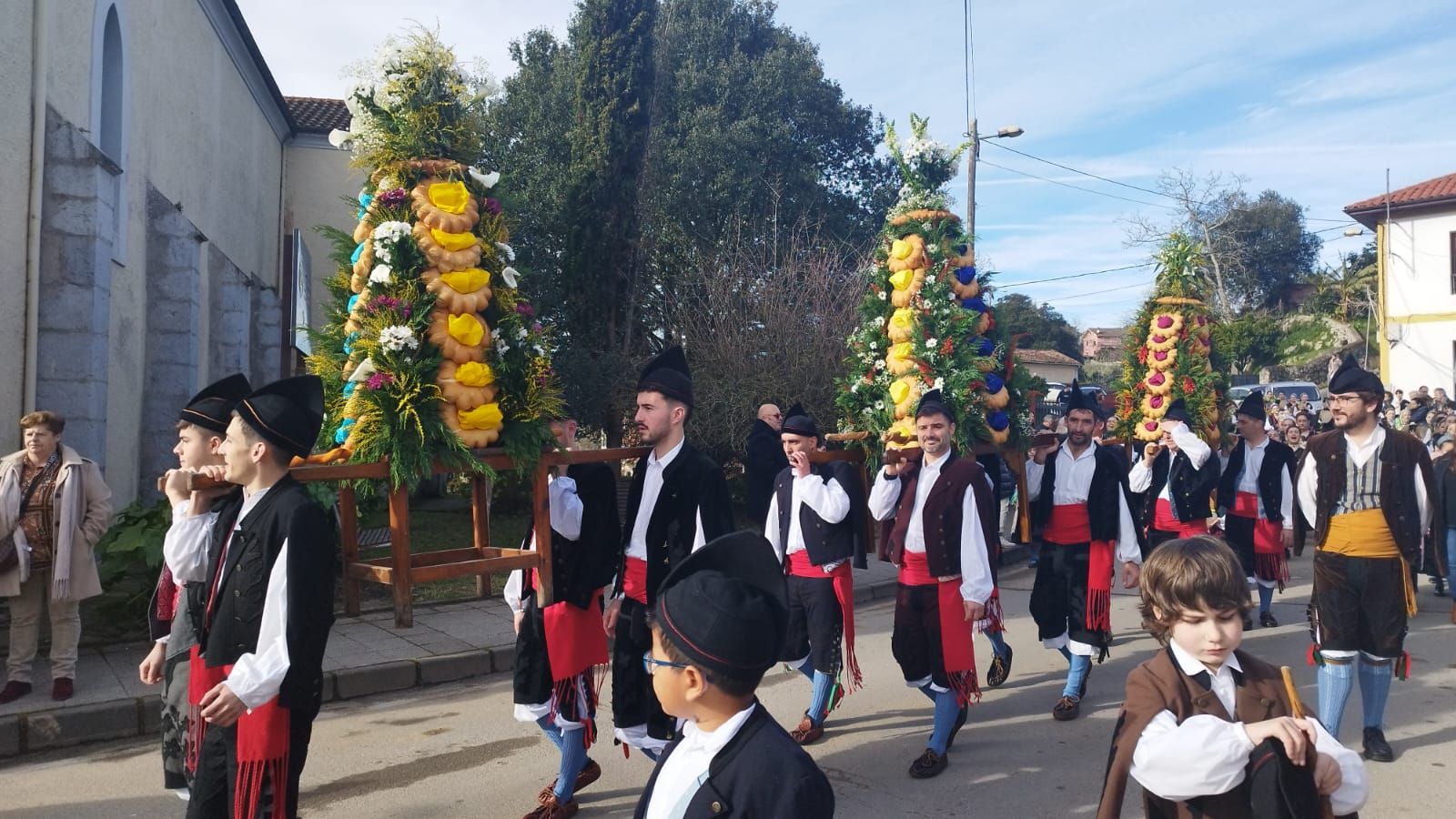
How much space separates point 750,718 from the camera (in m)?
2.31

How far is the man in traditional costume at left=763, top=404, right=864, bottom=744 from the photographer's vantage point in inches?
242

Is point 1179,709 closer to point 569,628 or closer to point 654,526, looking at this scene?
point 654,526

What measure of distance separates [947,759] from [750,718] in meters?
3.84

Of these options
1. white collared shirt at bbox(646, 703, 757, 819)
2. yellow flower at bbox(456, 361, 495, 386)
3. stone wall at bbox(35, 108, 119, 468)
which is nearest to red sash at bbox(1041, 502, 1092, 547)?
yellow flower at bbox(456, 361, 495, 386)

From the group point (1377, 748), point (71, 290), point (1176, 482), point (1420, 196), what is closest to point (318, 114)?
point (71, 290)

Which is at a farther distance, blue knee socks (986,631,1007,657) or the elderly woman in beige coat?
blue knee socks (986,631,1007,657)

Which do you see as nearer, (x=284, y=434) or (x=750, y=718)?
(x=750, y=718)

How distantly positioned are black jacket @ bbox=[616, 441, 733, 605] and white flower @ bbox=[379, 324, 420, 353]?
4.27 ft

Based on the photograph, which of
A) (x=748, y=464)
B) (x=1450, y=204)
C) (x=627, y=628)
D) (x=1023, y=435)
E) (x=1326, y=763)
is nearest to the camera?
(x=1326, y=763)

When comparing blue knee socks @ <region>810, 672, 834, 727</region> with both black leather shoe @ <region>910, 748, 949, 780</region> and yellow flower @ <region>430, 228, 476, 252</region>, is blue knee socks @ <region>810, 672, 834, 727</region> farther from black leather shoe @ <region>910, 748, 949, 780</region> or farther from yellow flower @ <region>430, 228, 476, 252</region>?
yellow flower @ <region>430, 228, 476, 252</region>

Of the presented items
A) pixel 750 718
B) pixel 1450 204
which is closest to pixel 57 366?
pixel 750 718

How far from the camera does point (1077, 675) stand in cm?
676

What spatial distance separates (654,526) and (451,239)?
1.60 meters

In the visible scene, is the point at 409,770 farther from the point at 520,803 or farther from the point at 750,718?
the point at 750,718
